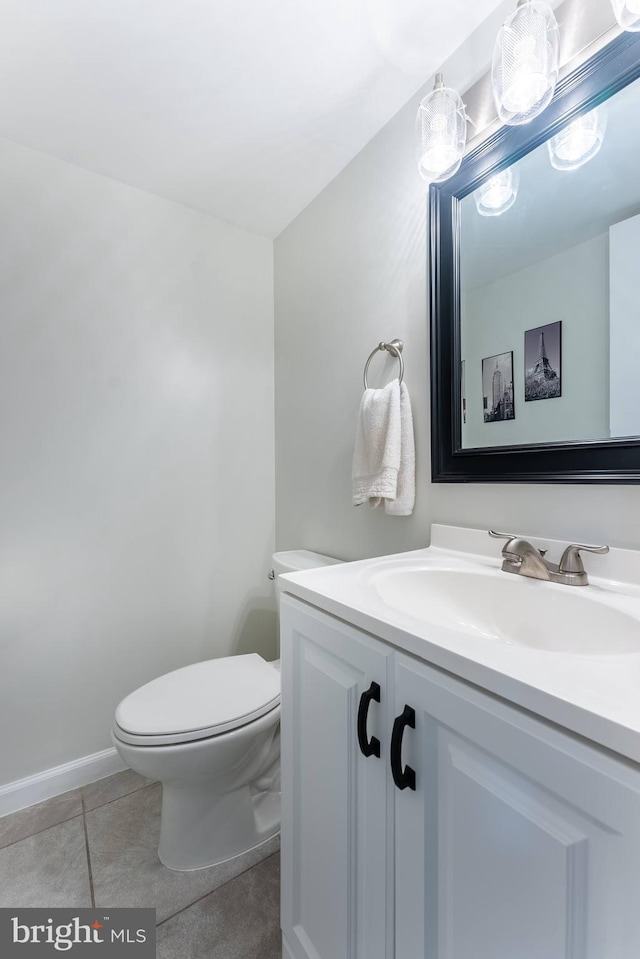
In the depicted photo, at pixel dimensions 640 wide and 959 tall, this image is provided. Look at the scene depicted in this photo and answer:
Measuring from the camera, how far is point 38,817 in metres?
1.39

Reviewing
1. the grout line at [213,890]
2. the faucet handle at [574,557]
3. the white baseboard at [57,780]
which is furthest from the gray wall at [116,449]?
the faucet handle at [574,557]

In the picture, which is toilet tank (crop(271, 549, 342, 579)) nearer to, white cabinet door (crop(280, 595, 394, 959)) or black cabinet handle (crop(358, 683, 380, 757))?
white cabinet door (crop(280, 595, 394, 959))

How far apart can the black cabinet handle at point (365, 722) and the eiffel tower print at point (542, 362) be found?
0.74 metres

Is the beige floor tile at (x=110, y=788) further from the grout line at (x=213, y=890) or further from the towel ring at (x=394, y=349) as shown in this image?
the towel ring at (x=394, y=349)

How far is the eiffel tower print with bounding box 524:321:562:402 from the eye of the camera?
94cm

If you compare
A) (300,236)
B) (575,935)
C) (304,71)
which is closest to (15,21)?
(304,71)

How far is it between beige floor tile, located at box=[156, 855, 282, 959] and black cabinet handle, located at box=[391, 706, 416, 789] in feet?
2.67

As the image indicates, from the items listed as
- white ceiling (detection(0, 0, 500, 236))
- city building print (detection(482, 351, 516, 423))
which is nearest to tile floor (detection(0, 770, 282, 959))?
city building print (detection(482, 351, 516, 423))

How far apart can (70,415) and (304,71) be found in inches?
52.0

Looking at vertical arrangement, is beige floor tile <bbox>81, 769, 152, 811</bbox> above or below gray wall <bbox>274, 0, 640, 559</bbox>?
below

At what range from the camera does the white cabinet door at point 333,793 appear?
65cm

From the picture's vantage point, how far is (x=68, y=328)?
1518 mm

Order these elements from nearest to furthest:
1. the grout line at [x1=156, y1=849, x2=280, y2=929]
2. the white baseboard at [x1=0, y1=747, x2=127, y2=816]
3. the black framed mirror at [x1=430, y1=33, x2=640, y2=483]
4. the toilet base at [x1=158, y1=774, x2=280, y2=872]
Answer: the black framed mirror at [x1=430, y1=33, x2=640, y2=483], the grout line at [x1=156, y1=849, x2=280, y2=929], the toilet base at [x1=158, y1=774, x2=280, y2=872], the white baseboard at [x1=0, y1=747, x2=127, y2=816]

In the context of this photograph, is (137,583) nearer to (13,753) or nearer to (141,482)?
(141,482)
